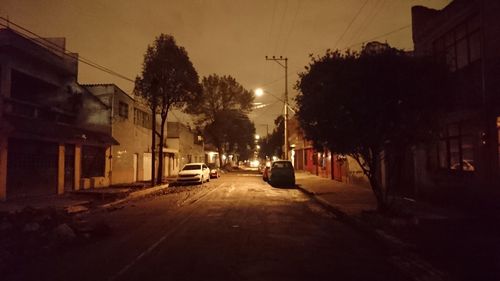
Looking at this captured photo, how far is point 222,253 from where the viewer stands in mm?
8086

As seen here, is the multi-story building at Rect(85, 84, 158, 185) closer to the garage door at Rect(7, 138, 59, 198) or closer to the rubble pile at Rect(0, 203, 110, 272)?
the garage door at Rect(7, 138, 59, 198)

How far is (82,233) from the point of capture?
10.1 metres

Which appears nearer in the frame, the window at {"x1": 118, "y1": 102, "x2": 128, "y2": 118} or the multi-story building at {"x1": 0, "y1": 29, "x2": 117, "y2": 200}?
the multi-story building at {"x1": 0, "y1": 29, "x2": 117, "y2": 200}

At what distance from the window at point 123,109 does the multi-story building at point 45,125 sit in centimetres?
197

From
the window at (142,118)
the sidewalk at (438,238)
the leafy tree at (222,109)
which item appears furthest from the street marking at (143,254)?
the leafy tree at (222,109)

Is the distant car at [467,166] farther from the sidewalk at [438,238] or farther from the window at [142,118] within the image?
the window at [142,118]

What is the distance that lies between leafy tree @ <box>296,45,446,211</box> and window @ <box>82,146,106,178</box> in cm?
1661

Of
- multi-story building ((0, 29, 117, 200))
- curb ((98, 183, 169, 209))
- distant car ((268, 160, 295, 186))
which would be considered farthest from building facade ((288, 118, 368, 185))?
multi-story building ((0, 29, 117, 200))

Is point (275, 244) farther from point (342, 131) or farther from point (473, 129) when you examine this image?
point (473, 129)

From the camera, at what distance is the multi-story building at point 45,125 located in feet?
57.0

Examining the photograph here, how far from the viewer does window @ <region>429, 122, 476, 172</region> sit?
13516 millimetres

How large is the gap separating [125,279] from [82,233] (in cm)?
439

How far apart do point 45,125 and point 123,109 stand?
33.2 ft

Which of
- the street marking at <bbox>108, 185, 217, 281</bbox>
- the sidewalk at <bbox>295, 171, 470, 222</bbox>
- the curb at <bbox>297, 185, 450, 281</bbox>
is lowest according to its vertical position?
the curb at <bbox>297, 185, 450, 281</bbox>
